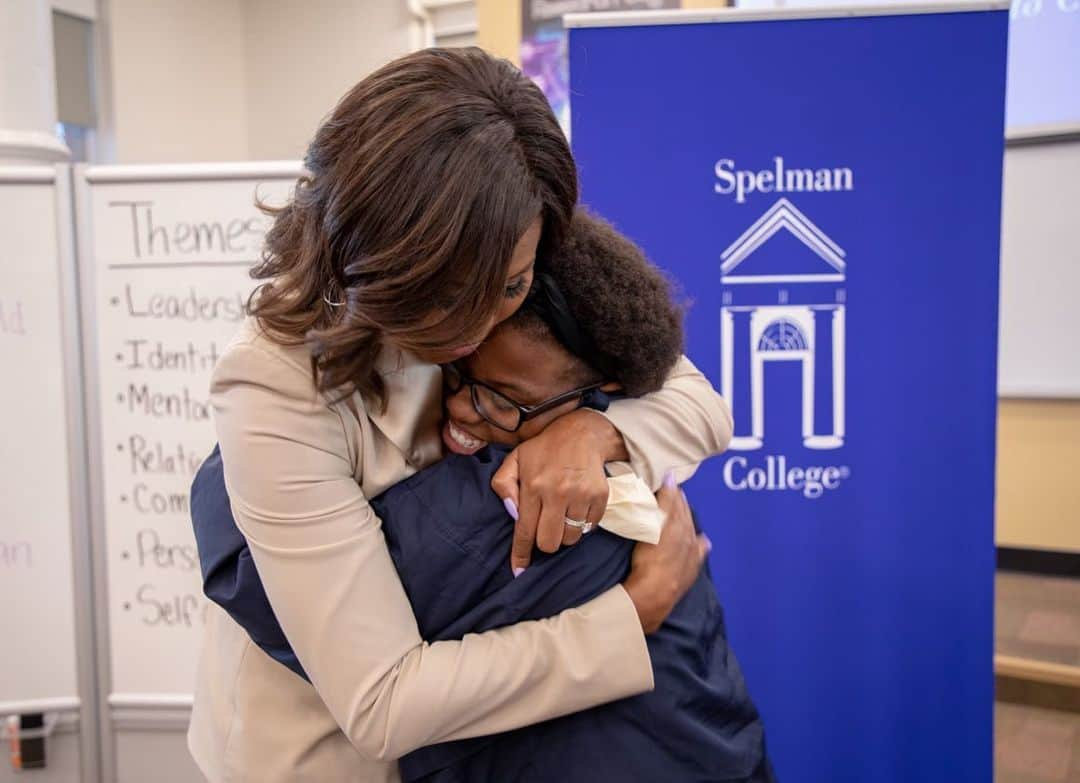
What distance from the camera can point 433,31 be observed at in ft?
20.0

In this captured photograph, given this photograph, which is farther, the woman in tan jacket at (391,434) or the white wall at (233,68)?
the white wall at (233,68)

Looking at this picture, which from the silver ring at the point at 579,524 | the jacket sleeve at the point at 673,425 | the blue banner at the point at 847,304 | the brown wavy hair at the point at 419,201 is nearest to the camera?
the brown wavy hair at the point at 419,201

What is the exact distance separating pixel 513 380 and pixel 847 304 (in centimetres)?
111

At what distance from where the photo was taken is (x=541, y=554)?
911 mm

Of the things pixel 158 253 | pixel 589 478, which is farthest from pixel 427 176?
pixel 158 253

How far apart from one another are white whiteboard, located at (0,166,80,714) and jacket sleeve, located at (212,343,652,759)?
1529 mm

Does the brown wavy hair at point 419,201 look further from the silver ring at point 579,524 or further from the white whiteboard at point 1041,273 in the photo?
the white whiteboard at point 1041,273

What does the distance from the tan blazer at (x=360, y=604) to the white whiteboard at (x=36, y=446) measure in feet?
4.90

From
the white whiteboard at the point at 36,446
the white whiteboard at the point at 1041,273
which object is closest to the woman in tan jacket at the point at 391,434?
the white whiteboard at the point at 36,446

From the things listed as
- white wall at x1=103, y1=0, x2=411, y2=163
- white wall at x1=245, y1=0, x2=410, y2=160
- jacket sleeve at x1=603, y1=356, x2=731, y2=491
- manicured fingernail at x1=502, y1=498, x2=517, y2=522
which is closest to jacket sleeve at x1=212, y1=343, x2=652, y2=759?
manicured fingernail at x1=502, y1=498, x2=517, y2=522

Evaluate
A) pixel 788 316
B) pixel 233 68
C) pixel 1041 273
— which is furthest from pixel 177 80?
pixel 788 316

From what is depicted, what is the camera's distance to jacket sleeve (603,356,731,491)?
1.01 m

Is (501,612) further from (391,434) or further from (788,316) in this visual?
(788,316)

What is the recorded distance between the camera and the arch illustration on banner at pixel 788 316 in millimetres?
1808
